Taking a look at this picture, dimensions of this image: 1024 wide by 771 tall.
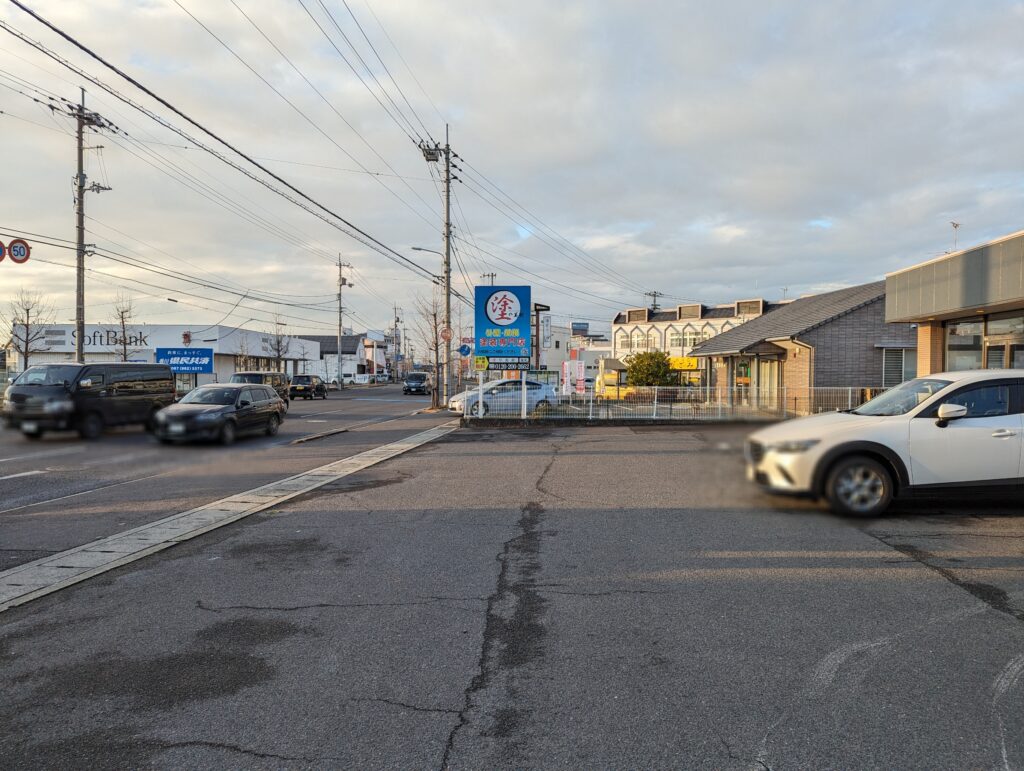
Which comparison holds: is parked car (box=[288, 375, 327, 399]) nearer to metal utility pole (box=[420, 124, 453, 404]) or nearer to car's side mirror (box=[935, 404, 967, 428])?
metal utility pole (box=[420, 124, 453, 404])

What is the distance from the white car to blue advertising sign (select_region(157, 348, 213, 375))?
2388 mm

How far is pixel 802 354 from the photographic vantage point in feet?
11.5

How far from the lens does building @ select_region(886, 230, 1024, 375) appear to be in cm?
1470

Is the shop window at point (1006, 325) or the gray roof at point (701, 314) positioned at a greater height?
the gray roof at point (701, 314)

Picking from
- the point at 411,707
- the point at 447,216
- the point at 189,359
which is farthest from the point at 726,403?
the point at 447,216

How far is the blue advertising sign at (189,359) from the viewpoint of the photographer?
8.95ft

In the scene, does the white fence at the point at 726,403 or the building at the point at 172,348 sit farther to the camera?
the building at the point at 172,348

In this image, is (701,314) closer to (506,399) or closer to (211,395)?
(506,399)

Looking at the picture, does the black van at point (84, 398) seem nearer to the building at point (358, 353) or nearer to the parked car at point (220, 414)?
the parked car at point (220, 414)

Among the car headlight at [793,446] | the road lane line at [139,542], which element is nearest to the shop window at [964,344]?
the road lane line at [139,542]

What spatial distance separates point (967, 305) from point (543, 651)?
14425mm

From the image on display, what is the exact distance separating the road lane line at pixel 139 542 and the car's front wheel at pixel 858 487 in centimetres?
1072

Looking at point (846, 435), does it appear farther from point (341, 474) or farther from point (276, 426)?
point (341, 474)

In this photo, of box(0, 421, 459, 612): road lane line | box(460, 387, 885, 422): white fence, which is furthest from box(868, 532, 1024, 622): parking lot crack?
box(0, 421, 459, 612): road lane line
